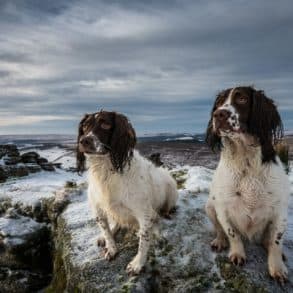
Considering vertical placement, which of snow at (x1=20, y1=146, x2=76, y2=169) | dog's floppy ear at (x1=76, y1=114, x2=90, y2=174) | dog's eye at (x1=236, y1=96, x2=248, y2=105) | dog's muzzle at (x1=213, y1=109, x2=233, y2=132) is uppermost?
dog's eye at (x1=236, y1=96, x2=248, y2=105)

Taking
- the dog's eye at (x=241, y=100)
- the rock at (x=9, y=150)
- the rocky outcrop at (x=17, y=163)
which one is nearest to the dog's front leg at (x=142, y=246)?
the dog's eye at (x=241, y=100)

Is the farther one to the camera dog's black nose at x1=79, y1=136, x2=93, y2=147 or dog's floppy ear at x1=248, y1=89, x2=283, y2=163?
dog's black nose at x1=79, y1=136, x2=93, y2=147

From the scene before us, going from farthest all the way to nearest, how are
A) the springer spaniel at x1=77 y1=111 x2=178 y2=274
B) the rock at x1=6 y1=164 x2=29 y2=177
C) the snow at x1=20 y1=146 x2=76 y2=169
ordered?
the rock at x1=6 y1=164 x2=29 y2=177 → the snow at x1=20 y1=146 x2=76 y2=169 → the springer spaniel at x1=77 y1=111 x2=178 y2=274

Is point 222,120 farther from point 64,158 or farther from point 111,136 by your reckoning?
point 64,158

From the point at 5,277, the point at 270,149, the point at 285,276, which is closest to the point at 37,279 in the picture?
the point at 5,277

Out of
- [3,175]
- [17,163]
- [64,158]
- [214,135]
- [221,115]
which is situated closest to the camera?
[221,115]

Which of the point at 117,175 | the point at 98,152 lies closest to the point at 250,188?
the point at 117,175

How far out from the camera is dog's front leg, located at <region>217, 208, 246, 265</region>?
17.2ft

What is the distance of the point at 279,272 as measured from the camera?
198 inches

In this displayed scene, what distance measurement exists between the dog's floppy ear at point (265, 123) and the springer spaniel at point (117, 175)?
6.02 feet

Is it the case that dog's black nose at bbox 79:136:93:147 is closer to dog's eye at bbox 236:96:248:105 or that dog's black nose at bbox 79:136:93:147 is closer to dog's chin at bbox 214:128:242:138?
dog's chin at bbox 214:128:242:138

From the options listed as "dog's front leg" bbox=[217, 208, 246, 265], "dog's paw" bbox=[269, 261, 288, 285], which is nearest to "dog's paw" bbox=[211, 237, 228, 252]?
"dog's front leg" bbox=[217, 208, 246, 265]

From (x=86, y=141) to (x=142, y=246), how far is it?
174cm

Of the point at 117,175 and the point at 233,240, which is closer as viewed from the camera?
the point at 233,240
